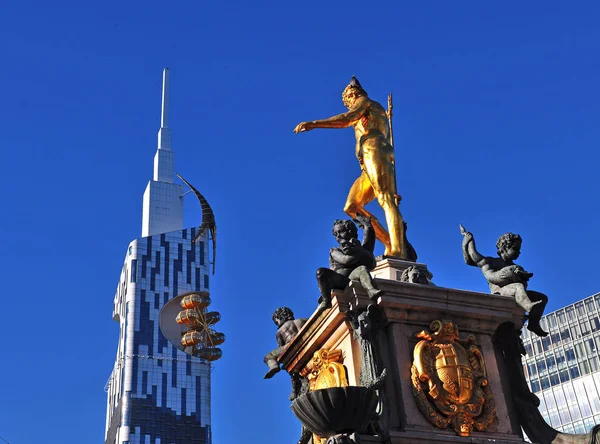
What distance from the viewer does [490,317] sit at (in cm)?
1000

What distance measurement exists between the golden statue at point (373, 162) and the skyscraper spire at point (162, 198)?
104 meters

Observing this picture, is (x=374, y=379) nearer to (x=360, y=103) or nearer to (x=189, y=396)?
(x=360, y=103)

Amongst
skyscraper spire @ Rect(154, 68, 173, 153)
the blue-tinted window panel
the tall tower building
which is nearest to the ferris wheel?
the tall tower building

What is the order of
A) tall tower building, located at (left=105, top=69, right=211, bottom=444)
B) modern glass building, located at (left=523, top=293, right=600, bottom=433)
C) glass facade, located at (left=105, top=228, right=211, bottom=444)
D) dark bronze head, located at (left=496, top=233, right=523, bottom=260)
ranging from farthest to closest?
tall tower building, located at (left=105, top=69, right=211, bottom=444) < glass facade, located at (left=105, top=228, right=211, bottom=444) < modern glass building, located at (left=523, top=293, right=600, bottom=433) < dark bronze head, located at (left=496, top=233, right=523, bottom=260)

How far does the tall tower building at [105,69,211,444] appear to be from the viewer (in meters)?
97.1

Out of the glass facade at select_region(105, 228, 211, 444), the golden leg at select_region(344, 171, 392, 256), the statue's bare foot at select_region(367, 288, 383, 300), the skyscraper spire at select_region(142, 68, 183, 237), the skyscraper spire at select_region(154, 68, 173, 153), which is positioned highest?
the skyscraper spire at select_region(154, 68, 173, 153)

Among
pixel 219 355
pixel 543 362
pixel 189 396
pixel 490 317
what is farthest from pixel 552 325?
pixel 490 317

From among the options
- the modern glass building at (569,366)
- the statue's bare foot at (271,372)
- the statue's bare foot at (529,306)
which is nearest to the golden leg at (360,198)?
the statue's bare foot at (271,372)

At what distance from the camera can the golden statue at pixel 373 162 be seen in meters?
12.2

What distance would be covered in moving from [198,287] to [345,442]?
100538 mm

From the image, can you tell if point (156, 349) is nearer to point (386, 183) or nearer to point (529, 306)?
point (386, 183)

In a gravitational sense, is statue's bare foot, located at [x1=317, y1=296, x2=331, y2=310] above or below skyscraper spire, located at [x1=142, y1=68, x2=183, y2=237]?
below

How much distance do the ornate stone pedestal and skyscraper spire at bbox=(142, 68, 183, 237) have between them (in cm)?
10684

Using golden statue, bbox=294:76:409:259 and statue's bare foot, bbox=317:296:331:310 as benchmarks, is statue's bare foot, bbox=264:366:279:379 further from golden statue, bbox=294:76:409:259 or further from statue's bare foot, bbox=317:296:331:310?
golden statue, bbox=294:76:409:259
